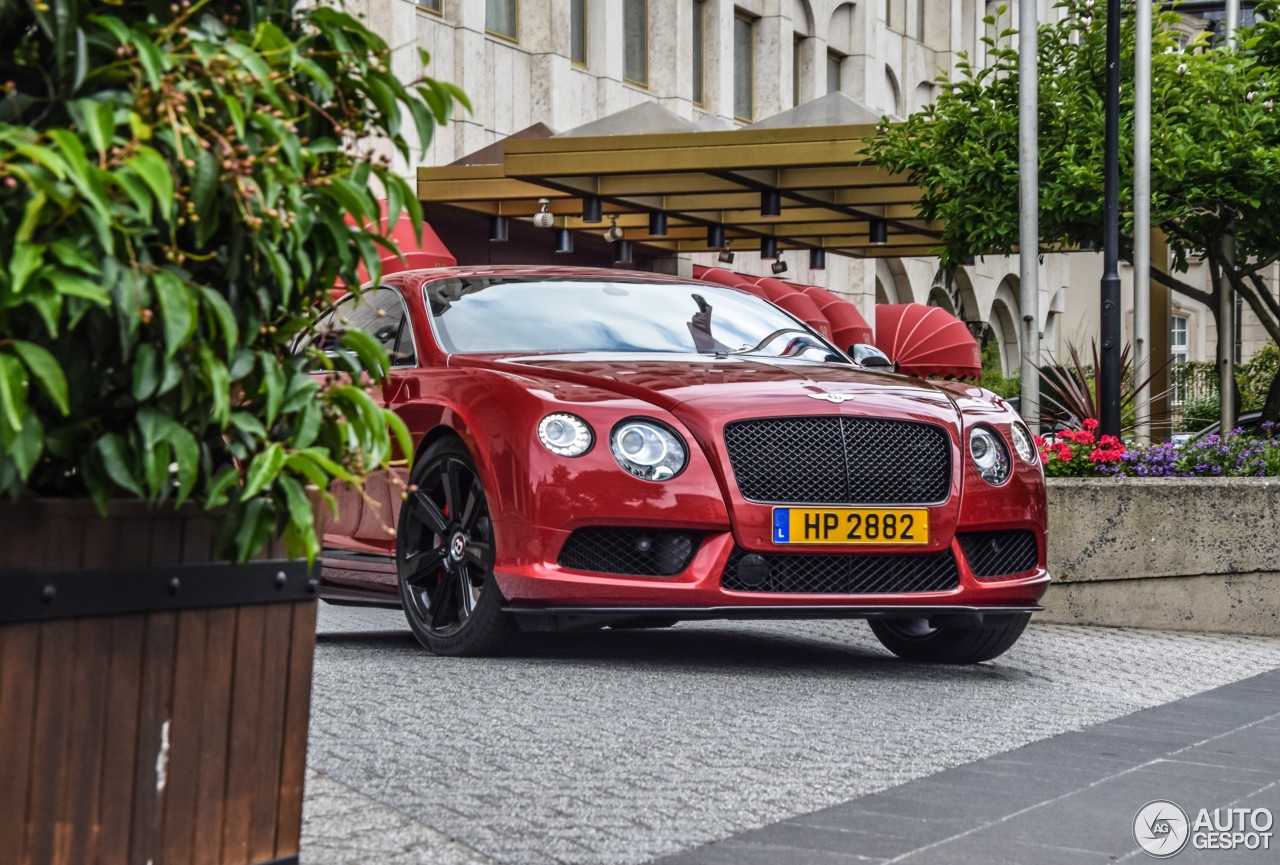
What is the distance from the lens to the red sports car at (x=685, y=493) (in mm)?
6320

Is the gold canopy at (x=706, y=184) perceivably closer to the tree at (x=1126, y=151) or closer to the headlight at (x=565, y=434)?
the tree at (x=1126, y=151)

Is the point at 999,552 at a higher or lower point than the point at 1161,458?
lower

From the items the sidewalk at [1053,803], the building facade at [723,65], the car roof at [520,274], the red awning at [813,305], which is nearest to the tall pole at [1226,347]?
the building facade at [723,65]

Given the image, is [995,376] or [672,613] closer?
[672,613]

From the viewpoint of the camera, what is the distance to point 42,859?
279cm

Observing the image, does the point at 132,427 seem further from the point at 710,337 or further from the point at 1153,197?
the point at 1153,197

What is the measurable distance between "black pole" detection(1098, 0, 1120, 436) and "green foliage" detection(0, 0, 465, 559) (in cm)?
A: 1031

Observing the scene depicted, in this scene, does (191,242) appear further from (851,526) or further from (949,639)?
(949,639)

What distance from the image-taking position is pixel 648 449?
6.34 metres

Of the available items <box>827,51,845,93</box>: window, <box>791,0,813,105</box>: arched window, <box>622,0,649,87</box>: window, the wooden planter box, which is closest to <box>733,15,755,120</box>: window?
<box>791,0,813,105</box>: arched window

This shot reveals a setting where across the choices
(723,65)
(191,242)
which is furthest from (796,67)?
(191,242)

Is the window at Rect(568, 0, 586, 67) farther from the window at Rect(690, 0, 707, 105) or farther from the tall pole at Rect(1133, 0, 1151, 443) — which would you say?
the tall pole at Rect(1133, 0, 1151, 443)

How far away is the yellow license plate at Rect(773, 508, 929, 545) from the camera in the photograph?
638cm

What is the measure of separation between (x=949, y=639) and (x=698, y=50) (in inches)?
1004
